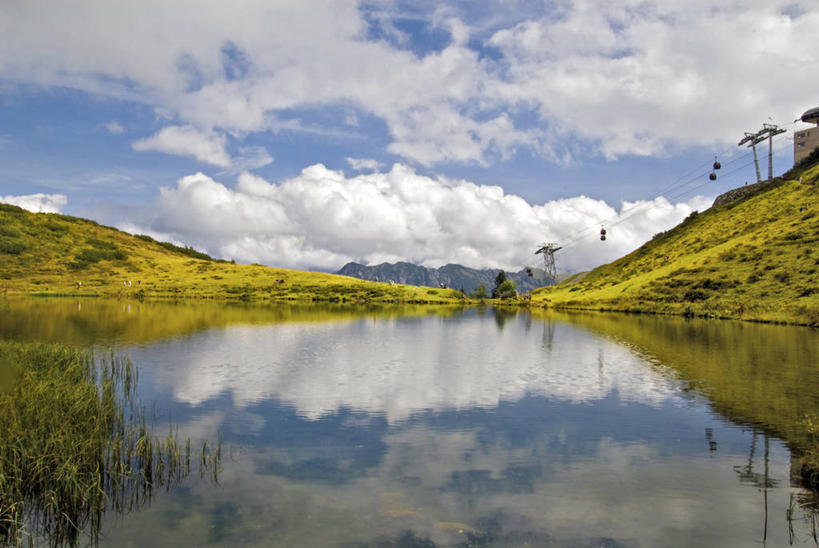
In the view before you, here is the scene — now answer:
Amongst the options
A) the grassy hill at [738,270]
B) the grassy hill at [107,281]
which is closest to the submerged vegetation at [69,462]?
the grassy hill at [738,270]

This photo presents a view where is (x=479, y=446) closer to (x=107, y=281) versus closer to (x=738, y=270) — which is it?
(x=738, y=270)

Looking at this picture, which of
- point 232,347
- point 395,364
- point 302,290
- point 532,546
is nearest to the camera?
point 532,546

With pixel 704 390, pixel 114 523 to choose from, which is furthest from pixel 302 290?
pixel 114 523

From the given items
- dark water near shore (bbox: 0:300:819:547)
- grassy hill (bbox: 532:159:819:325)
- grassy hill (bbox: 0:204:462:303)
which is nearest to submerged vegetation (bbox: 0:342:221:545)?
dark water near shore (bbox: 0:300:819:547)

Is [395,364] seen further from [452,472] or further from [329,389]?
[452,472]

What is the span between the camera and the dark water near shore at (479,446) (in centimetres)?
1493

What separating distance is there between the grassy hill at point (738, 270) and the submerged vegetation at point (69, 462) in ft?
302

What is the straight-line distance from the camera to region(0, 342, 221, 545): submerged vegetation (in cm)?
1403

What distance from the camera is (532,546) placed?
13930 millimetres

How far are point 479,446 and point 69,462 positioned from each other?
15.7m

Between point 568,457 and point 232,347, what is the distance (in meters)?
39.6

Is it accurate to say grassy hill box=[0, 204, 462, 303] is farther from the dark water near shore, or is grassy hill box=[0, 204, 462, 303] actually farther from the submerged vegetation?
the submerged vegetation

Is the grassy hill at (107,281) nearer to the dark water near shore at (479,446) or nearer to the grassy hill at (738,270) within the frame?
the grassy hill at (738,270)

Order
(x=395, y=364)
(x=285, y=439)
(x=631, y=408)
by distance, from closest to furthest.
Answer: (x=285, y=439) → (x=631, y=408) → (x=395, y=364)
